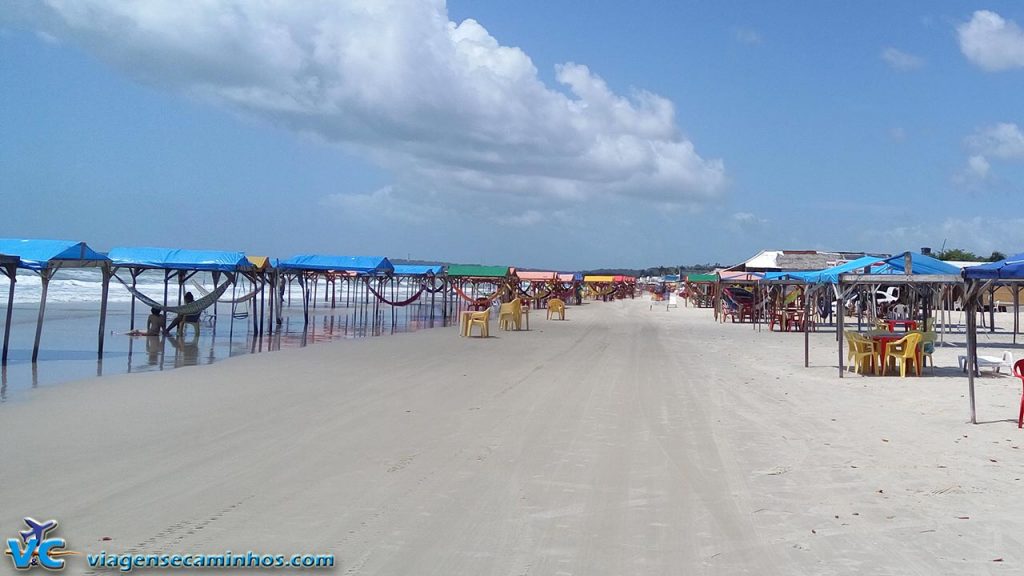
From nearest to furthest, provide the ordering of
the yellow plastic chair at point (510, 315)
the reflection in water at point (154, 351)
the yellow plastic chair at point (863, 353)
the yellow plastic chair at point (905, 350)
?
the yellow plastic chair at point (905, 350), the yellow plastic chair at point (863, 353), the reflection in water at point (154, 351), the yellow plastic chair at point (510, 315)

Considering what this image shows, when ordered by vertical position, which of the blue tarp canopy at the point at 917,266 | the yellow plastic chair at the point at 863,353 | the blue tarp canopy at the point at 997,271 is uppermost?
the blue tarp canopy at the point at 917,266

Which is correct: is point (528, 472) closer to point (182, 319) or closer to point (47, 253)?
point (47, 253)

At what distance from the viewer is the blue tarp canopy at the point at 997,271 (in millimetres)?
7781

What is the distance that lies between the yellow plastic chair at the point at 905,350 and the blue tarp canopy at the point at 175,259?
14175mm

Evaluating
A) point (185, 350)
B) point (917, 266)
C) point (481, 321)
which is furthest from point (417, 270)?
point (917, 266)

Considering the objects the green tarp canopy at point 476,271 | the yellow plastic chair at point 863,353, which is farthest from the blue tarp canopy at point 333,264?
the yellow plastic chair at point 863,353

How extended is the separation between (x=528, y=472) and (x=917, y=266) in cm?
836

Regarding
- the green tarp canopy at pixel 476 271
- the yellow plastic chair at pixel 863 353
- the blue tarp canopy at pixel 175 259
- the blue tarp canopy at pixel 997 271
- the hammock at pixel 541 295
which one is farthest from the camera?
the hammock at pixel 541 295

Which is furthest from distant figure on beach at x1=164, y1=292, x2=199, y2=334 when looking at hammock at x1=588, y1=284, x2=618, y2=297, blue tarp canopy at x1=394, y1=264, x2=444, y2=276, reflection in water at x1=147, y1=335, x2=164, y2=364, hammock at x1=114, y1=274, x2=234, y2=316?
hammock at x1=588, y1=284, x2=618, y2=297

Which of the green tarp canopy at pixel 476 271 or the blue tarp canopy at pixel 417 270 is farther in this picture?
the blue tarp canopy at pixel 417 270

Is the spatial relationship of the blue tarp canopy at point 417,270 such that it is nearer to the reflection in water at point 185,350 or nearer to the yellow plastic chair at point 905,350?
the reflection in water at point 185,350

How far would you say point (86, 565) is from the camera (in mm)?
3641

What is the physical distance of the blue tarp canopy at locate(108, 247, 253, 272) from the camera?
17266mm

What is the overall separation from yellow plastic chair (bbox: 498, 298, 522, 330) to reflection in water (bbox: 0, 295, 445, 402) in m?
2.70
